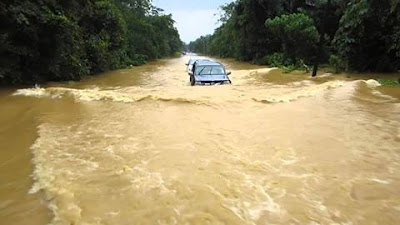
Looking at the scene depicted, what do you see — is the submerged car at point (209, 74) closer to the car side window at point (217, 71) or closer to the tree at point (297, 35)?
the car side window at point (217, 71)

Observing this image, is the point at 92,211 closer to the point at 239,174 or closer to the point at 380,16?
the point at 239,174

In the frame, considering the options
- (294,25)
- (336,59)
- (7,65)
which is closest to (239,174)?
(7,65)

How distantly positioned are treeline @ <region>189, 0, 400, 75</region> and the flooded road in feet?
40.1

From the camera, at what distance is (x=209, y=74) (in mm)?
16688

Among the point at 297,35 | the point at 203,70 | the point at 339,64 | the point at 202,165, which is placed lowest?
the point at 339,64

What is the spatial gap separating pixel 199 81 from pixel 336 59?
13.3 meters

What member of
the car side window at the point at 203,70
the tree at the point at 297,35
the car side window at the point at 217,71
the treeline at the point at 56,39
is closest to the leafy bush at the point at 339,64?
the tree at the point at 297,35

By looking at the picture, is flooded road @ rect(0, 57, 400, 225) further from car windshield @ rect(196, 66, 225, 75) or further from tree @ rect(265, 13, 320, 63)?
tree @ rect(265, 13, 320, 63)

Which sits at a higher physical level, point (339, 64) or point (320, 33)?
point (320, 33)

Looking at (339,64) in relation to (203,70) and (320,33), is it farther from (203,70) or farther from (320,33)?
(203,70)

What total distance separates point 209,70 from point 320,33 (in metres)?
19.2

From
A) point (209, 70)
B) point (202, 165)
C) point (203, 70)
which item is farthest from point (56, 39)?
point (202, 165)

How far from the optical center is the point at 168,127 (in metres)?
8.84

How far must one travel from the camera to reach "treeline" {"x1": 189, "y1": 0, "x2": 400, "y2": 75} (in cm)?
2241
